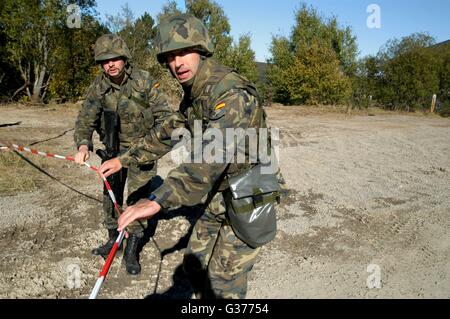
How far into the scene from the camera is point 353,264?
4.18 m

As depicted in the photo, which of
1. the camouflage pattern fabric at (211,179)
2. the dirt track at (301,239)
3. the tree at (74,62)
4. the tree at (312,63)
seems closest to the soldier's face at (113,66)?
the camouflage pattern fabric at (211,179)

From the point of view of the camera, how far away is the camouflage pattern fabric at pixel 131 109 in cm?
397

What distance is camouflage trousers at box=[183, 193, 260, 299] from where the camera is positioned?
2.63 m

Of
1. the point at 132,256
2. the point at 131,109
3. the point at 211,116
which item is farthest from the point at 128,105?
the point at 211,116

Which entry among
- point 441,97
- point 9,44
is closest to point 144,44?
point 9,44

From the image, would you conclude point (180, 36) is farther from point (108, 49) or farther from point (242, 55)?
point (242, 55)

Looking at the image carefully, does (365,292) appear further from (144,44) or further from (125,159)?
(144,44)

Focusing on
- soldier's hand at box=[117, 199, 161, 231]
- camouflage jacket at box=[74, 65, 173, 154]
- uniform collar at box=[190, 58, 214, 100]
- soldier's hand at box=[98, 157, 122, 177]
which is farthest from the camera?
camouflage jacket at box=[74, 65, 173, 154]

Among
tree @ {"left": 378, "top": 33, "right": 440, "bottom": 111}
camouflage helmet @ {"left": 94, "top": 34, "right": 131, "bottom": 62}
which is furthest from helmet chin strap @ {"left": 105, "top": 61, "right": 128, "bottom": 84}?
tree @ {"left": 378, "top": 33, "right": 440, "bottom": 111}

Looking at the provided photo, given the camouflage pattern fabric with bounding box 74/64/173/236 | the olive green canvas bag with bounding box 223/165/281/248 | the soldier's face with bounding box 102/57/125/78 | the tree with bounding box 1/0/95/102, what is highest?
the tree with bounding box 1/0/95/102

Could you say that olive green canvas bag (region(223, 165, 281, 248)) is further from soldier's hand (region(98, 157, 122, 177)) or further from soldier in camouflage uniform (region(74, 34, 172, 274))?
soldier in camouflage uniform (region(74, 34, 172, 274))

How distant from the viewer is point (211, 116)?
230 cm
